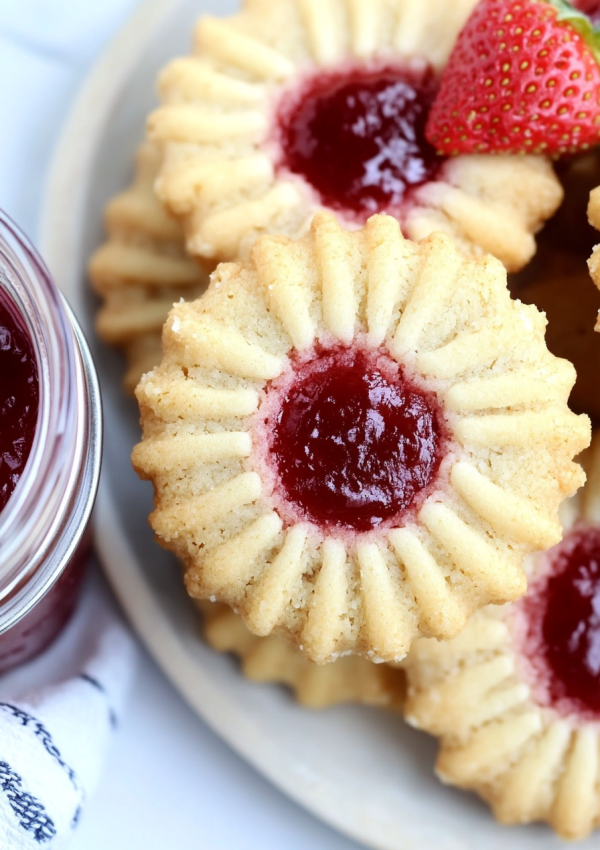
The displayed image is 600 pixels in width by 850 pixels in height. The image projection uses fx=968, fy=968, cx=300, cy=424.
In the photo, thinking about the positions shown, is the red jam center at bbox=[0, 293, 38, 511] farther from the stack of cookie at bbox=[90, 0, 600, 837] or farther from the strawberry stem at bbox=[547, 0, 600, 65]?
the strawberry stem at bbox=[547, 0, 600, 65]

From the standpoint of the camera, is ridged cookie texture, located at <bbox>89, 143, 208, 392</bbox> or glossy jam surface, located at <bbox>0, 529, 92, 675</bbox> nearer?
glossy jam surface, located at <bbox>0, 529, 92, 675</bbox>

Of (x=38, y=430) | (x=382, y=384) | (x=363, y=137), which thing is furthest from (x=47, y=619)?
(x=363, y=137)

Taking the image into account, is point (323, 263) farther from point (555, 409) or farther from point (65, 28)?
point (65, 28)

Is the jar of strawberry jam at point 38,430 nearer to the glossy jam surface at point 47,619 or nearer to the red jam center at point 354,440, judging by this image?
the glossy jam surface at point 47,619

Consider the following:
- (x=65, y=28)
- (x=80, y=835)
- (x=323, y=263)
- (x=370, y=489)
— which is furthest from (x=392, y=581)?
(x=65, y=28)

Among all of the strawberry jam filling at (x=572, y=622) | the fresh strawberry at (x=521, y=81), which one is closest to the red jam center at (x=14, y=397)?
the fresh strawberry at (x=521, y=81)

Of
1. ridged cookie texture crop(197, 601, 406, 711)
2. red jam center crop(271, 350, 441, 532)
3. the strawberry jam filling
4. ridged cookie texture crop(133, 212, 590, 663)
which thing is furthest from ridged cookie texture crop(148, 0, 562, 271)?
ridged cookie texture crop(197, 601, 406, 711)
